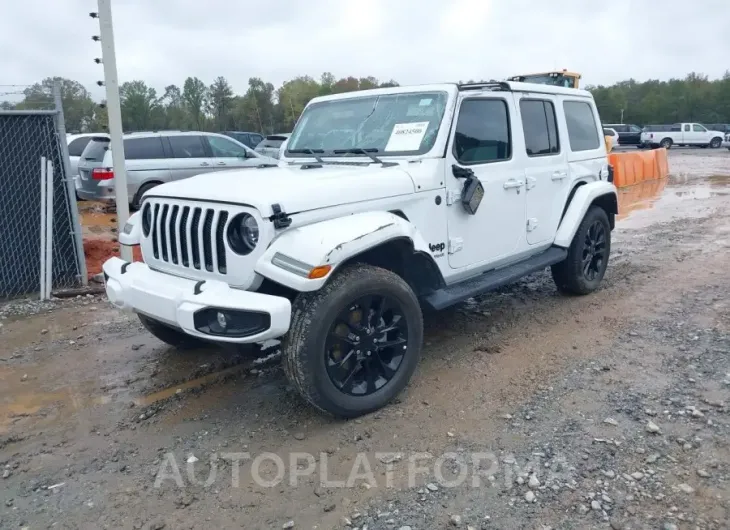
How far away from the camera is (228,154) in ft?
41.8

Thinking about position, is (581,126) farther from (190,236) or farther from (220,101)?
(220,101)

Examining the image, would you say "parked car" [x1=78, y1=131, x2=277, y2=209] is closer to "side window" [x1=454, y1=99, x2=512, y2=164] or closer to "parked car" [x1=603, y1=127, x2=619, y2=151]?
"side window" [x1=454, y1=99, x2=512, y2=164]

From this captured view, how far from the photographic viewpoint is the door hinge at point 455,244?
438 centimetres

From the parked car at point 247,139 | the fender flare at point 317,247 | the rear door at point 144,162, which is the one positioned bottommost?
the fender flare at point 317,247

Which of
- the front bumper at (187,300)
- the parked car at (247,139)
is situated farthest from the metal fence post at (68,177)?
the parked car at (247,139)

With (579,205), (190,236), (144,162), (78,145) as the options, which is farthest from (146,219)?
(78,145)

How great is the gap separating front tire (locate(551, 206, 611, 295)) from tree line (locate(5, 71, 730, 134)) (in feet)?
108

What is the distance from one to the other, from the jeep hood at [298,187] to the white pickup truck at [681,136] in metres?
37.1

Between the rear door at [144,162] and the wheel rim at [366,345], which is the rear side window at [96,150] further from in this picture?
the wheel rim at [366,345]

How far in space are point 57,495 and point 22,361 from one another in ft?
7.02

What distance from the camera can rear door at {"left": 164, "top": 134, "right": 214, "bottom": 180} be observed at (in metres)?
12.1

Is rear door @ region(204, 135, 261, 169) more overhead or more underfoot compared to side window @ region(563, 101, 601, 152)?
more overhead

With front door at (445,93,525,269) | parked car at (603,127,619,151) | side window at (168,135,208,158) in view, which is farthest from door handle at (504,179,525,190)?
parked car at (603,127,619,151)

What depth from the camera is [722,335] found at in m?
4.86
